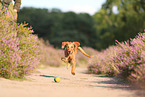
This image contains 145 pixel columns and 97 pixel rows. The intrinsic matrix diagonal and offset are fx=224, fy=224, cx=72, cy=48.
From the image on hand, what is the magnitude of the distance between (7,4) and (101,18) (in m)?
36.0

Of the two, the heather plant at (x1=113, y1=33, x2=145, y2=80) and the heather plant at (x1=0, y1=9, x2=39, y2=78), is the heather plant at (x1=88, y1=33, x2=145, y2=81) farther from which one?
the heather plant at (x1=0, y1=9, x2=39, y2=78)

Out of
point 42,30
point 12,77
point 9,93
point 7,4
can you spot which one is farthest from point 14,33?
point 42,30

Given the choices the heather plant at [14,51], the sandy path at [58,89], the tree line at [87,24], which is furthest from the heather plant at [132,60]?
the tree line at [87,24]

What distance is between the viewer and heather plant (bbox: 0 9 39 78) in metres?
7.12

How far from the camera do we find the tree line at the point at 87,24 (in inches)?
1461

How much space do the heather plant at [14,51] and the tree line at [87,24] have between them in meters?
25.5

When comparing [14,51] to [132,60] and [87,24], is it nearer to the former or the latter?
[132,60]

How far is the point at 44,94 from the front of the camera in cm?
509

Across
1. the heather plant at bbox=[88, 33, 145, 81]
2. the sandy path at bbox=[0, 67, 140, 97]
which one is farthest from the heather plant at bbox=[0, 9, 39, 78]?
the heather plant at bbox=[88, 33, 145, 81]

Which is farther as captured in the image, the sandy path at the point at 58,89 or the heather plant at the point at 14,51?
the heather plant at the point at 14,51

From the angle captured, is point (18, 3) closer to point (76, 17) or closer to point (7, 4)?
point (7, 4)

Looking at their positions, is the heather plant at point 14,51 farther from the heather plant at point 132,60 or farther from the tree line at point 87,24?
the tree line at point 87,24

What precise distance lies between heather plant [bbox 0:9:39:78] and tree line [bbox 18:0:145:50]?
25455 mm

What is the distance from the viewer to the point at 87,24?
2023 inches
